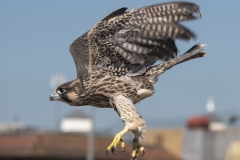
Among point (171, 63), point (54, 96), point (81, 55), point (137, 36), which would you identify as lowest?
point (54, 96)

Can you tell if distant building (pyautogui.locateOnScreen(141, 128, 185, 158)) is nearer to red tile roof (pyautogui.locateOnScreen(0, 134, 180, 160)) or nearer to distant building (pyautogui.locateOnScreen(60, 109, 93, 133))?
red tile roof (pyautogui.locateOnScreen(0, 134, 180, 160))

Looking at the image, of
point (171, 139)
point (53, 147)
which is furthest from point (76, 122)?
point (53, 147)

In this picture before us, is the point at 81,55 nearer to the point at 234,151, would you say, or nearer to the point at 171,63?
the point at 171,63

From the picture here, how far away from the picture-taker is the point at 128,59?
11.2 m

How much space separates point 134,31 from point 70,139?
1406 inches

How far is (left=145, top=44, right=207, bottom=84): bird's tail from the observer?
37.7 ft

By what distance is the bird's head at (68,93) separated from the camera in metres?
11.2

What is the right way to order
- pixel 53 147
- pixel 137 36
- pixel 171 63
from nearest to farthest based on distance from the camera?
pixel 137 36 < pixel 171 63 < pixel 53 147

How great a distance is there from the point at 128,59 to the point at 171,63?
75 cm

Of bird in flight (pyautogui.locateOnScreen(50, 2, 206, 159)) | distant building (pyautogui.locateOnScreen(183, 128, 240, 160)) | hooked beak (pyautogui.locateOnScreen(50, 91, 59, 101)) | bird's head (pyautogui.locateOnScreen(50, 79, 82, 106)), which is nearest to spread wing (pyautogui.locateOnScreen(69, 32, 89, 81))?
bird in flight (pyautogui.locateOnScreen(50, 2, 206, 159))

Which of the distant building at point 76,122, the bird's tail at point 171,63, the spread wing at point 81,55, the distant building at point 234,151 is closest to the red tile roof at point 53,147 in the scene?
the distant building at point 234,151

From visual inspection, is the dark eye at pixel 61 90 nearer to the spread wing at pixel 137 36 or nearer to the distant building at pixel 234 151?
the spread wing at pixel 137 36

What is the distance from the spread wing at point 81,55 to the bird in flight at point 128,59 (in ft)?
0.18

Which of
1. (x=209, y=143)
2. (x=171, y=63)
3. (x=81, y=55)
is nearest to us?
(x=171, y=63)
